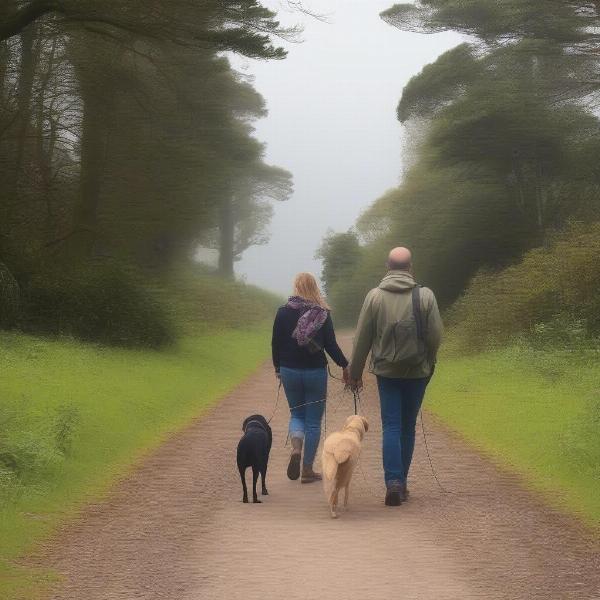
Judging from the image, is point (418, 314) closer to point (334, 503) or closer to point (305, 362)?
point (305, 362)

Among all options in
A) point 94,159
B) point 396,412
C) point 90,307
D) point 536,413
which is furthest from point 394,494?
point 94,159

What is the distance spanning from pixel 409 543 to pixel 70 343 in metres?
15.0

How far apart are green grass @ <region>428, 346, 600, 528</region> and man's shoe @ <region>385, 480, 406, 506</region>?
1.26 m

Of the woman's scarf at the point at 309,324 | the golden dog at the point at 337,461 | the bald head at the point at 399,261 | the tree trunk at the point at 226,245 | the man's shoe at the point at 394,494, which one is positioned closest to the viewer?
the golden dog at the point at 337,461

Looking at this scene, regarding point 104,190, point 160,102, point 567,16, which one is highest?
point 567,16

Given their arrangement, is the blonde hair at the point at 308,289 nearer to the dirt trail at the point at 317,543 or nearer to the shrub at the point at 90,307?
the dirt trail at the point at 317,543

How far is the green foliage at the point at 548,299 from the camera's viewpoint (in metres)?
20.9

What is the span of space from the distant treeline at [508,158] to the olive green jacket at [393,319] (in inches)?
530

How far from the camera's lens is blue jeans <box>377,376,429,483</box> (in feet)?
26.4

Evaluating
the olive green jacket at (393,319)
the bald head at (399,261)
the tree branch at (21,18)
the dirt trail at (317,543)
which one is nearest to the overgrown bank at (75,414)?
the dirt trail at (317,543)

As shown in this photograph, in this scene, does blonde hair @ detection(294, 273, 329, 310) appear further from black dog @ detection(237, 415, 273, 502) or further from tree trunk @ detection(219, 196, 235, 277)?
tree trunk @ detection(219, 196, 235, 277)

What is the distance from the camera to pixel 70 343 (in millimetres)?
20562

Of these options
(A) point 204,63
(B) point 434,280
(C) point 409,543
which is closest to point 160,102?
(A) point 204,63

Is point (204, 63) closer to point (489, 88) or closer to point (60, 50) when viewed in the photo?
point (60, 50)
